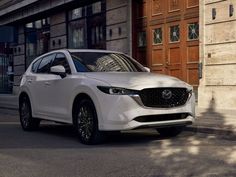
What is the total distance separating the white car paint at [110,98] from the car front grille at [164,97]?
2.7 inches

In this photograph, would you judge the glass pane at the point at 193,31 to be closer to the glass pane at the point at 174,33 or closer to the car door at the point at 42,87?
the glass pane at the point at 174,33

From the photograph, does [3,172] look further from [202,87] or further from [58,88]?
[202,87]

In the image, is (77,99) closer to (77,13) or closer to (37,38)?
(77,13)

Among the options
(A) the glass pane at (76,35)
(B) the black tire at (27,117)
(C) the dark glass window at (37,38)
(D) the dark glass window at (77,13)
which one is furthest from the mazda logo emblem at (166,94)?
(C) the dark glass window at (37,38)

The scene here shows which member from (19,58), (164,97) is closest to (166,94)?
(164,97)

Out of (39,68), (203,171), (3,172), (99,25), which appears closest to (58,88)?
(39,68)

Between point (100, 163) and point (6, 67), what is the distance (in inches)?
982

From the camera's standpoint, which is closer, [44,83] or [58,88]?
[58,88]

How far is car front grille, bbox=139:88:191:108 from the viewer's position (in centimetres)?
866

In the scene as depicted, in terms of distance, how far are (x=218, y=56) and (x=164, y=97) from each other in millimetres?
6255

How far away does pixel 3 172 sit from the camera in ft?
22.7

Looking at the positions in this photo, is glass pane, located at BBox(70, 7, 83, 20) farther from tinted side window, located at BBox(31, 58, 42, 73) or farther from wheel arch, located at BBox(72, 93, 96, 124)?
wheel arch, located at BBox(72, 93, 96, 124)

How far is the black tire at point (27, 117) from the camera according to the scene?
1169 centimetres

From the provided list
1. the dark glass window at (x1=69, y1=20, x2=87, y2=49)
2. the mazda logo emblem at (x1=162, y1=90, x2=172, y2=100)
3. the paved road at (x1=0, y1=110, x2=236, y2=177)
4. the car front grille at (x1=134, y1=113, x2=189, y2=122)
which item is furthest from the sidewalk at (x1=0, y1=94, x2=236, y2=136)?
the dark glass window at (x1=69, y1=20, x2=87, y2=49)
